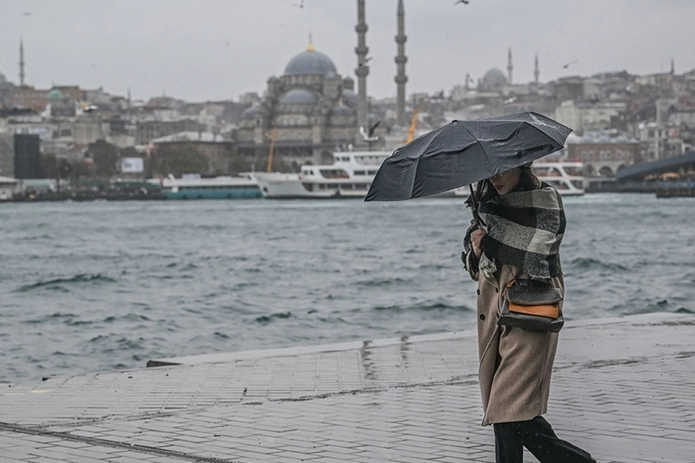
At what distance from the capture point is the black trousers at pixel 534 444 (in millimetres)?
3877

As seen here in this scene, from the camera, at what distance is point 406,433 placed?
4711 mm

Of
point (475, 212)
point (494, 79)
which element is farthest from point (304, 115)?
point (475, 212)

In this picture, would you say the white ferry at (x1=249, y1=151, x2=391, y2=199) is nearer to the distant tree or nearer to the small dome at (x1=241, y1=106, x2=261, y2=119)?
the distant tree

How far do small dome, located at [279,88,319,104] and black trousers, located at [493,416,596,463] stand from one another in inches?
4768

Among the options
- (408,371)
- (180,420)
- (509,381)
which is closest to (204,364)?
(408,371)

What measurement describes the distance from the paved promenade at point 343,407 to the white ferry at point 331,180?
7373 cm

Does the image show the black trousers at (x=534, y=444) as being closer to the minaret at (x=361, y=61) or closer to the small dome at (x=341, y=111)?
the minaret at (x=361, y=61)

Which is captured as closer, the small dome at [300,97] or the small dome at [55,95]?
the small dome at [300,97]

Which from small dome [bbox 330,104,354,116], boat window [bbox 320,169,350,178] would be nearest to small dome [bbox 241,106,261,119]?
small dome [bbox 330,104,354,116]

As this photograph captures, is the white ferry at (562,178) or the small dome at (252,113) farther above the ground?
the small dome at (252,113)

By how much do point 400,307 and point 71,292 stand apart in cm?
568

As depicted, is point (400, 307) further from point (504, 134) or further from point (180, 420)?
point (504, 134)

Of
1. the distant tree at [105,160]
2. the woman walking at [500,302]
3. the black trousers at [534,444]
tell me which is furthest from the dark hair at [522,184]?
the distant tree at [105,160]

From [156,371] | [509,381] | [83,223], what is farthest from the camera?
[83,223]
